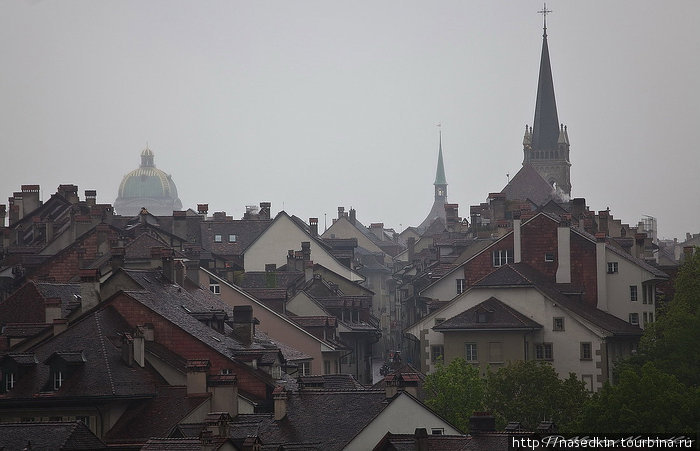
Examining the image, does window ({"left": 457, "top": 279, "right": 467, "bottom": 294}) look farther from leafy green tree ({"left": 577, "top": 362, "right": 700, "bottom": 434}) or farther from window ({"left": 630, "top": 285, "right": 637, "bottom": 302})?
leafy green tree ({"left": 577, "top": 362, "right": 700, "bottom": 434})

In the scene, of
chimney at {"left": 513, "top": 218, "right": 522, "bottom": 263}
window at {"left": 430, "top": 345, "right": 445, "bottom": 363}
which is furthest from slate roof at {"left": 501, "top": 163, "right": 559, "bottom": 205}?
window at {"left": 430, "top": 345, "right": 445, "bottom": 363}

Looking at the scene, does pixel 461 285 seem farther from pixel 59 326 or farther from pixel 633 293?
pixel 59 326

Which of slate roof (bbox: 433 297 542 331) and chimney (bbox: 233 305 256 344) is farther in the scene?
slate roof (bbox: 433 297 542 331)

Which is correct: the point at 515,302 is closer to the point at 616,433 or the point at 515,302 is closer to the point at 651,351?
the point at 651,351

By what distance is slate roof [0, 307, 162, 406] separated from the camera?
72.8m

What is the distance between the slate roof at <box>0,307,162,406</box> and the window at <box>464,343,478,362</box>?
31613 mm

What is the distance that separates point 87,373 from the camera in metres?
73.8

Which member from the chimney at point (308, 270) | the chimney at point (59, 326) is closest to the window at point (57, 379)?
the chimney at point (59, 326)

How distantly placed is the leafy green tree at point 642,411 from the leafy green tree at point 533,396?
12.4m

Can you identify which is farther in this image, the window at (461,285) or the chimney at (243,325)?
the window at (461,285)

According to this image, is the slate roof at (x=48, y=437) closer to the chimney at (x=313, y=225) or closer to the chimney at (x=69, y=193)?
the chimney at (x=69, y=193)

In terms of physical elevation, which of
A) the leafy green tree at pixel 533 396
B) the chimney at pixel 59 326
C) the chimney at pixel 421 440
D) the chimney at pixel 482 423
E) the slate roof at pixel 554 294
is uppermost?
the slate roof at pixel 554 294

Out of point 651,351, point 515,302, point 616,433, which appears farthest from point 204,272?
point 616,433

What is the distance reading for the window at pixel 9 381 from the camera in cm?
7431
